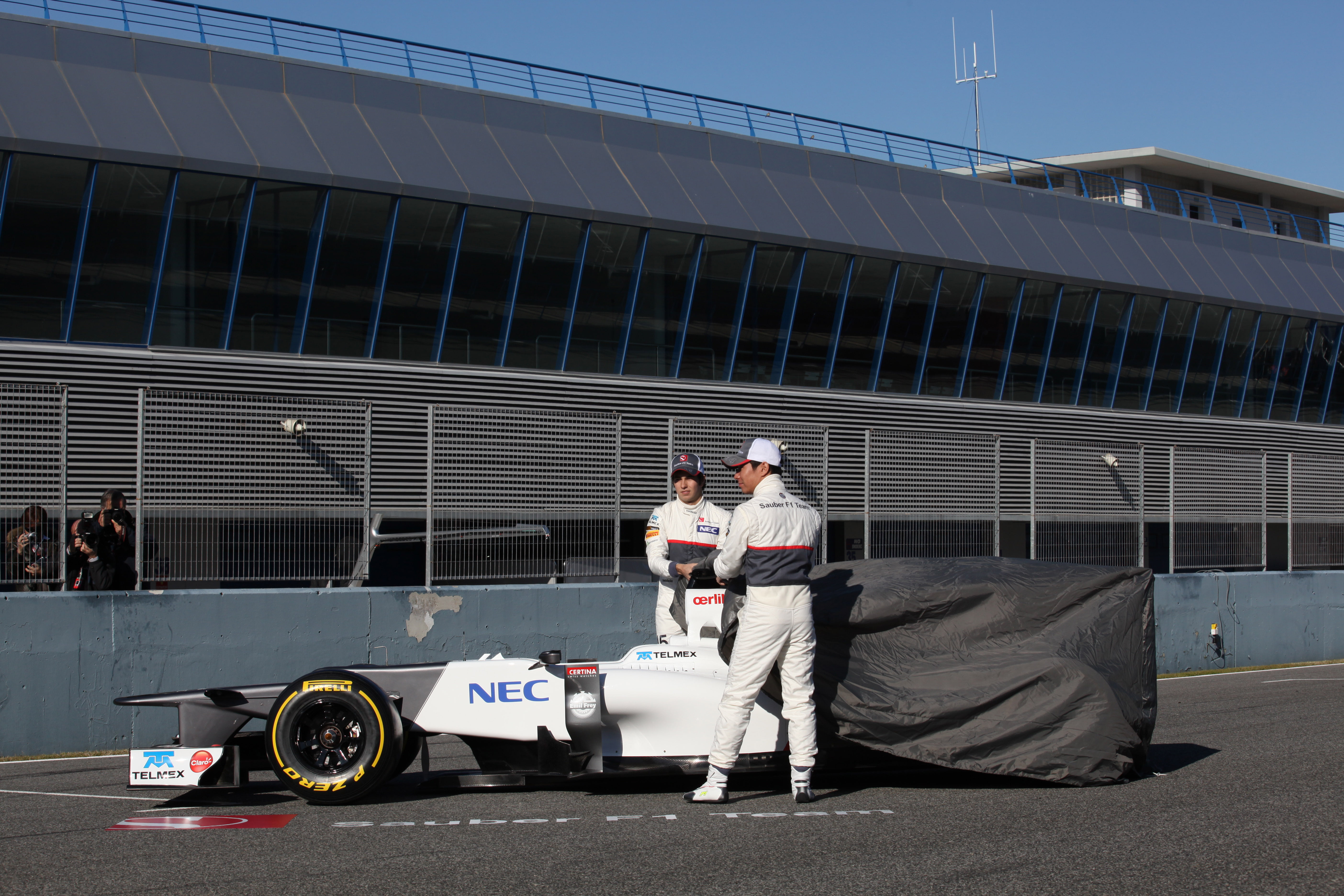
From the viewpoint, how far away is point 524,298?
18.3 metres

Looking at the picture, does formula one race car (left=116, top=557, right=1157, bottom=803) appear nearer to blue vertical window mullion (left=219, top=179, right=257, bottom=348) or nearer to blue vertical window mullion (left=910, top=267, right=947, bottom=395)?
blue vertical window mullion (left=219, top=179, right=257, bottom=348)

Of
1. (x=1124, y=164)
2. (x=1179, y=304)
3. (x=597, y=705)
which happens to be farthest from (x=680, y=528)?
(x=1124, y=164)

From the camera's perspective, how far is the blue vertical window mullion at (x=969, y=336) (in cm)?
2281

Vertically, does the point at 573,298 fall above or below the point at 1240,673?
above

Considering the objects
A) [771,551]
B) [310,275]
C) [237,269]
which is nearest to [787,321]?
[310,275]

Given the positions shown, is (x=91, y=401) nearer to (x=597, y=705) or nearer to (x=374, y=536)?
(x=374, y=536)

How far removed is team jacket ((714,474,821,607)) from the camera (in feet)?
21.1

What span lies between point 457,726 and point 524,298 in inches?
483

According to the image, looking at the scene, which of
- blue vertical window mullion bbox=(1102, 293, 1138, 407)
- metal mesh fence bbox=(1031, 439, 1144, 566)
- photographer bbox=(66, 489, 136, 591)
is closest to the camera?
photographer bbox=(66, 489, 136, 591)

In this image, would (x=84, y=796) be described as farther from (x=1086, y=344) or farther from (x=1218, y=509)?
(x=1086, y=344)

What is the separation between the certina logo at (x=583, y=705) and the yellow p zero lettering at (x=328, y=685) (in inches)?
44.6

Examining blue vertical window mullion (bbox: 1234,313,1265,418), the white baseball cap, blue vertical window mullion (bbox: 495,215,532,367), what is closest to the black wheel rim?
the white baseball cap

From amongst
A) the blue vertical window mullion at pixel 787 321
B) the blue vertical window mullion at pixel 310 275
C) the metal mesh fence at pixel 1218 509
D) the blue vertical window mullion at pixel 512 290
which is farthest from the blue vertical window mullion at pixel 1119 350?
the blue vertical window mullion at pixel 310 275

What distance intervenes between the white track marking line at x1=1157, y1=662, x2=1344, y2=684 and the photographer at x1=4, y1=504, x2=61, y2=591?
10273 mm
